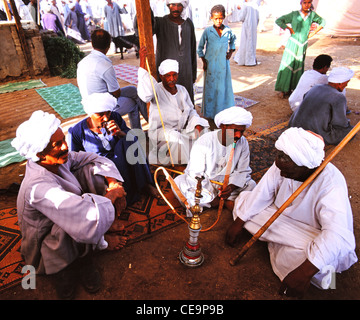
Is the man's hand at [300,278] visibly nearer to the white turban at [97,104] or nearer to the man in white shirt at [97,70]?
the white turban at [97,104]

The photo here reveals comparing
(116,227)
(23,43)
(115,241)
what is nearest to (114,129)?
(116,227)

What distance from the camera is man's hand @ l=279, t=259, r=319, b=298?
1896mm

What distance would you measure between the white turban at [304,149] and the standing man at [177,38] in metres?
3.08

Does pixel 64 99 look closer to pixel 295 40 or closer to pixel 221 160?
pixel 221 160

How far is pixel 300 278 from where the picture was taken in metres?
1.92

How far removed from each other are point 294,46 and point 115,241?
559 centimetres

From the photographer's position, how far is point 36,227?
1.94 metres

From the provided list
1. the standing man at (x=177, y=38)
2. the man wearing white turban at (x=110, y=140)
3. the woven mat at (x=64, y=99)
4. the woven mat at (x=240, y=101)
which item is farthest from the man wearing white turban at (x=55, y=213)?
the woven mat at (x=240, y=101)

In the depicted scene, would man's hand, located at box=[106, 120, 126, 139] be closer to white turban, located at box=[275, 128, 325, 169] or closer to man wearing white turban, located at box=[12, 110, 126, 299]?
man wearing white turban, located at box=[12, 110, 126, 299]

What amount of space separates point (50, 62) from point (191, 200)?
899 cm

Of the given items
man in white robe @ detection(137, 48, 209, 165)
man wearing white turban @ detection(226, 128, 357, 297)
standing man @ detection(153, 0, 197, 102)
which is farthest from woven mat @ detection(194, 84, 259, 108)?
man wearing white turban @ detection(226, 128, 357, 297)

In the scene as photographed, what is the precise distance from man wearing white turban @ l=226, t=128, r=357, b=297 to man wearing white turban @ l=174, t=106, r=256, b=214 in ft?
1.70

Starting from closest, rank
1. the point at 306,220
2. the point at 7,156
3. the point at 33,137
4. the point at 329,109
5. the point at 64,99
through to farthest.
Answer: the point at 33,137 → the point at 306,220 → the point at 329,109 → the point at 7,156 → the point at 64,99

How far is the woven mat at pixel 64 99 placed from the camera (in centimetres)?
585
